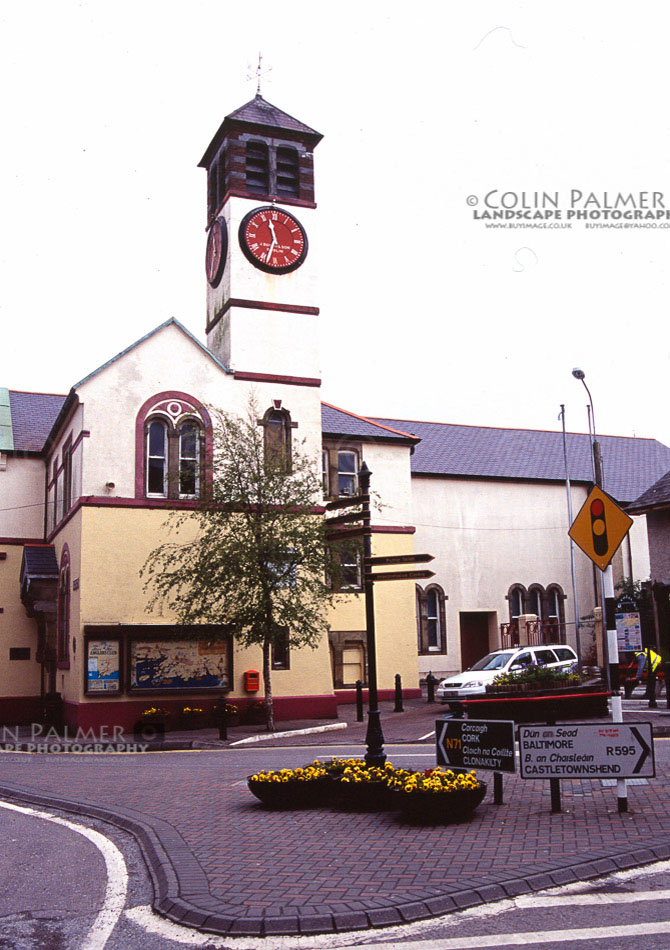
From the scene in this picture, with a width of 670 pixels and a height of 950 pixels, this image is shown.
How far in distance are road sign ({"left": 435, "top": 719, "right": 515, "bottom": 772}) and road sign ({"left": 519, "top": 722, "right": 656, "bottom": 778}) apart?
0.65ft

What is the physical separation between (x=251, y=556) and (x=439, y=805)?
12.6m

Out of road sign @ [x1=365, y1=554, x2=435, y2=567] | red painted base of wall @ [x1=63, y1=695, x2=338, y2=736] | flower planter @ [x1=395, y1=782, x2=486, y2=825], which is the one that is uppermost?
road sign @ [x1=365, y1=554, x2=435, y2=567]

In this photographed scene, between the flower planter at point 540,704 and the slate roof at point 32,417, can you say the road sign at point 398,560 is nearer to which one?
the flower planter at point 540,704

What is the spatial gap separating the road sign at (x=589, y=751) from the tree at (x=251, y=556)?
491 inches

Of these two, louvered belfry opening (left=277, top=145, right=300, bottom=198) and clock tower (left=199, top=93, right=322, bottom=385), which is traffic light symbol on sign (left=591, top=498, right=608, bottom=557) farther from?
louvered belfry opening (left=277, top=145, right=300, bottom=198)

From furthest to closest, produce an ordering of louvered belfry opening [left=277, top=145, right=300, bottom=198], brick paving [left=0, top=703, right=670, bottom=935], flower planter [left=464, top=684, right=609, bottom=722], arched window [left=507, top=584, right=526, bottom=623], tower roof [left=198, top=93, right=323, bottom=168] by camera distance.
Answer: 1. arched window [left=507, top=584, right=526, bottom=623]
2. louvered belfry opening [left=277, top=145, right=300, bottom=198]
3. tower roof [left=198, top=93, right=323, bottom=168]
4. flower planter [left=464, top=684, right=609, bottom=722]
5. brick paving [left=0, top=703, right=670, bottom=935]

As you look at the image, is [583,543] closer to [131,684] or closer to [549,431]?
[131,684]

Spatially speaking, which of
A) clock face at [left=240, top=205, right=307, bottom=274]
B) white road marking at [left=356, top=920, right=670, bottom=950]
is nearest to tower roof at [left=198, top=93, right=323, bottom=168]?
clock face at [left=240, top=205, right=307, bottom=274]

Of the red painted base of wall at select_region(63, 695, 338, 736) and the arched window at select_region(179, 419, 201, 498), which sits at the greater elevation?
the arched window at select_region(179, 419, 201, 498)

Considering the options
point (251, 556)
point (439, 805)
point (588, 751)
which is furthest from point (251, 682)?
point (588, 751)

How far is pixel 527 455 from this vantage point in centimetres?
4219

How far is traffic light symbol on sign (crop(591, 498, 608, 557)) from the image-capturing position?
10828 millimetres

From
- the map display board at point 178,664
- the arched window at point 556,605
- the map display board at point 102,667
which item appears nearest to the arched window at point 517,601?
the arched window at point 556,605

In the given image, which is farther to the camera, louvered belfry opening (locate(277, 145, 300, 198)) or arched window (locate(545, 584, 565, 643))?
arched window (locate(545, 584, 565, 643))
